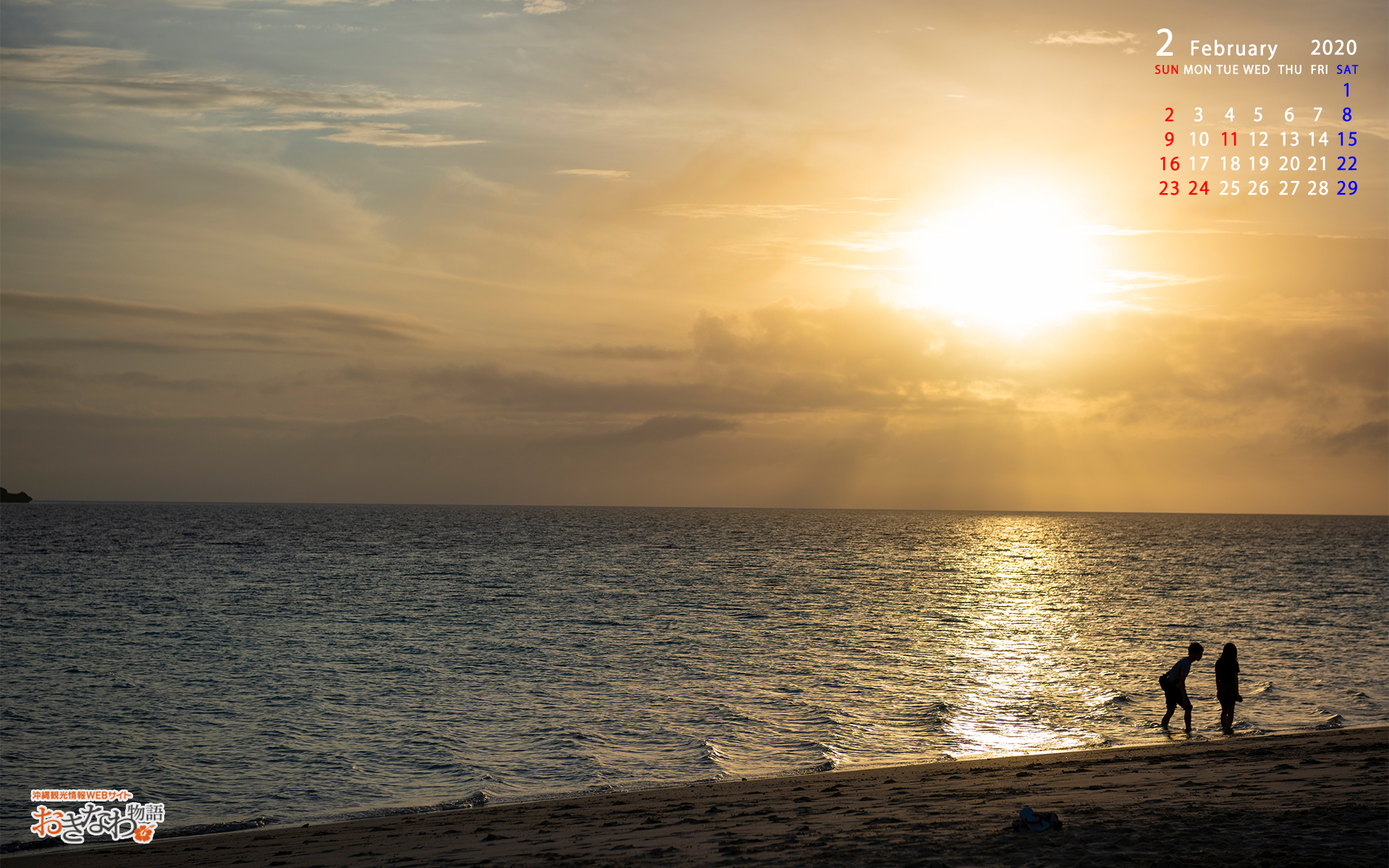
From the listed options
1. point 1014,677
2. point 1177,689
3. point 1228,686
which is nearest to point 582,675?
point 1014,677

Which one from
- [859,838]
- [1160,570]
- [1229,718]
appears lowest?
[1160,570]

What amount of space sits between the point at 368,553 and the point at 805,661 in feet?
255

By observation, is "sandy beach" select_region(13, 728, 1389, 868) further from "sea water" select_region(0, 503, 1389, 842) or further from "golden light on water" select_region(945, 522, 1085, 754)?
"golden light on water" select_region(945, 522, 1085, 754)

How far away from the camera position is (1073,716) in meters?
22.8

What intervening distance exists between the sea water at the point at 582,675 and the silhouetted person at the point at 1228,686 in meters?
0.50

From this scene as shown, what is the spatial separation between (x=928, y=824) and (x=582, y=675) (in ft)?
63.2

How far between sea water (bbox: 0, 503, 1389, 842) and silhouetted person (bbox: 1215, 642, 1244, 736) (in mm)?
503

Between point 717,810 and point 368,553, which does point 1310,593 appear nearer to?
point 717,810

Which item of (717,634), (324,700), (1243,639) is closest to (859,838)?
(324,700)

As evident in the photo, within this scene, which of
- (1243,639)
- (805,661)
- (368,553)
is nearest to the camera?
(805,661)

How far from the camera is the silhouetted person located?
65.5 ft

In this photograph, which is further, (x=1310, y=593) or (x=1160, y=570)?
(x=1160, y=570)

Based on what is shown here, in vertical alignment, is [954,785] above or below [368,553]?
above

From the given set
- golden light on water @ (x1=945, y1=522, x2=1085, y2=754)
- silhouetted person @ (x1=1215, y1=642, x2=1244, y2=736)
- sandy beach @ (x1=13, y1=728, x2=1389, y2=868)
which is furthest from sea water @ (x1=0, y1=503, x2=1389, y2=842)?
sandy beach @ (x1=13, y1=728, x2=1389, y2=868)
